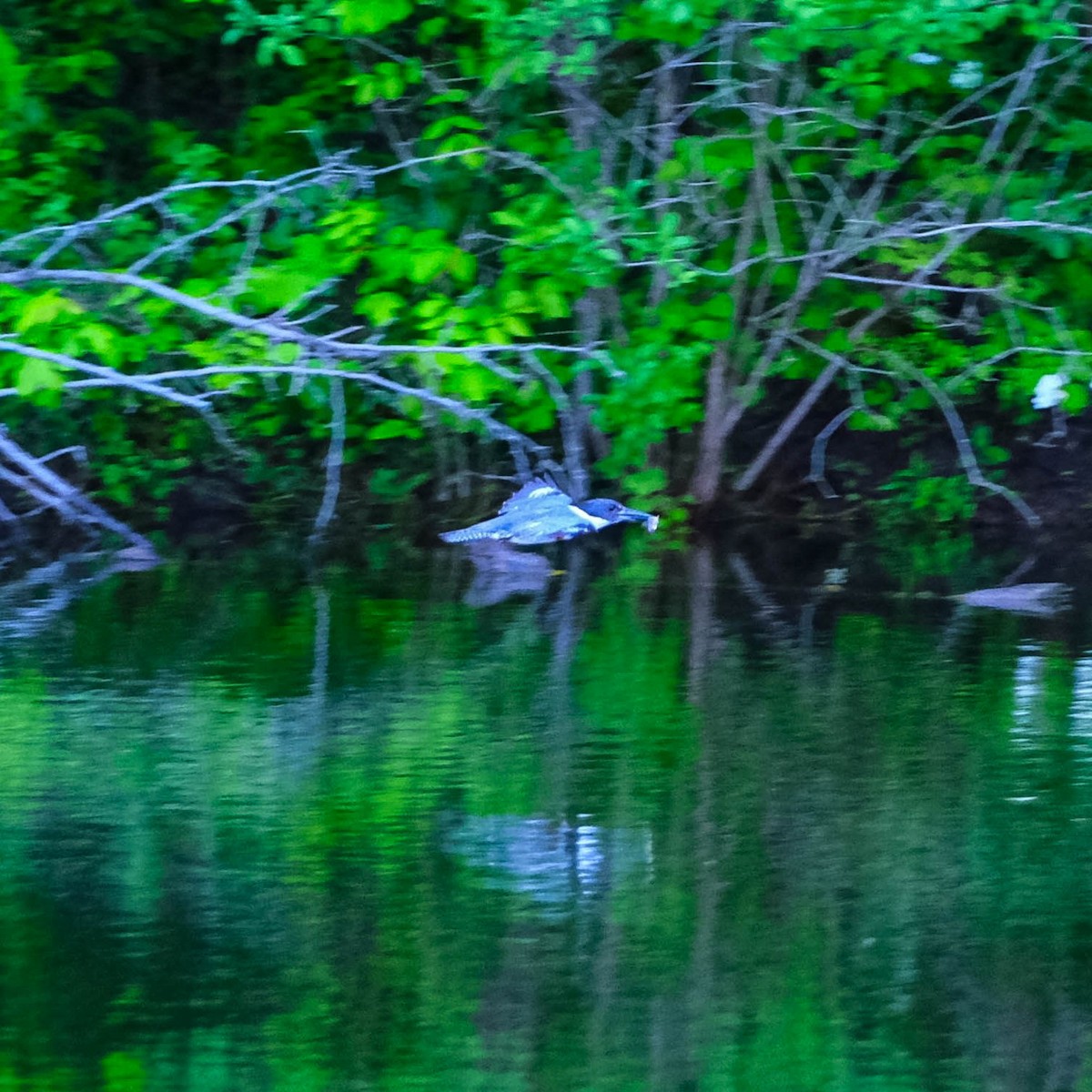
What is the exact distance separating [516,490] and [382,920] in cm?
458

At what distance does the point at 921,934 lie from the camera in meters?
2.94

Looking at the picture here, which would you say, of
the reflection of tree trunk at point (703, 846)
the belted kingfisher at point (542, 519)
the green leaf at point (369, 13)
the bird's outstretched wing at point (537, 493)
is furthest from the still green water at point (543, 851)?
the green leaf at point (369, 13)

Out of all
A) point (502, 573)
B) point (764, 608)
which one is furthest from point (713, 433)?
point (764, 608)

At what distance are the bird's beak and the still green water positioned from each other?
160 centimetres

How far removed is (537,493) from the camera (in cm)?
690

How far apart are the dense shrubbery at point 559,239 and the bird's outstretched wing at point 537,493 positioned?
133 millimetres

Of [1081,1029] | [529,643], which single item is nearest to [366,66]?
[529,643]

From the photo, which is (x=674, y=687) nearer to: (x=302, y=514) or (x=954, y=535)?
(x=954, y=535)

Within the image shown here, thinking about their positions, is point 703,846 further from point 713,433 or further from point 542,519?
point 713,433

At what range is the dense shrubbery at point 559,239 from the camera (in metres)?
6.47

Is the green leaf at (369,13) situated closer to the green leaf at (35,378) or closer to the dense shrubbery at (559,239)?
the dense shrubbery at (559,239)

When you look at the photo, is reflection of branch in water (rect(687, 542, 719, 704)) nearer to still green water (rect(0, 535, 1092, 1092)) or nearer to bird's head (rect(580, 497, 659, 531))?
still green water (rect(0, 535, 1092, 1092))

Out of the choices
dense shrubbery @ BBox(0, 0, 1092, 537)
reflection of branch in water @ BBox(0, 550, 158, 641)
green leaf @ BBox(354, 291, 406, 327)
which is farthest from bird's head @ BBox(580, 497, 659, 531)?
reflection of branch in water @ BBox(0, 550, 158, 641)

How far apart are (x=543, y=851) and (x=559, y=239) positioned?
3.55 m
